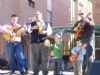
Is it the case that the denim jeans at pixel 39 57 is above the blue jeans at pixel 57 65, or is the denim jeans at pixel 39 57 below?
above

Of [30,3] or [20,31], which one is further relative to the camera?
[30,3]

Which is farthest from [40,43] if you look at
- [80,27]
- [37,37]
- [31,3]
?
[31,3]

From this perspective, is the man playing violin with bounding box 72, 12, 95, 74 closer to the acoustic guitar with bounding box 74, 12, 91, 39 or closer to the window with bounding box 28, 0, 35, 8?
the acoustic guitar with bounding box 74, 12, 91, 39

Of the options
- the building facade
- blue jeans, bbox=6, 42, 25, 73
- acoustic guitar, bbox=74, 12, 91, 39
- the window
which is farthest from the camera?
the window

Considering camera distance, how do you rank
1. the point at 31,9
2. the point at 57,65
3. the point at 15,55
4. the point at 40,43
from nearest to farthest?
the point at 40,43
the point at 15,55
the point at 57,65
the point at 31,9

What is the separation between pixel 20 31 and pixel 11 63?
0.85m

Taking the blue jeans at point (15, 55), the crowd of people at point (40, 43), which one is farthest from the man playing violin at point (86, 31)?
the blue jeans at point (15, 55)

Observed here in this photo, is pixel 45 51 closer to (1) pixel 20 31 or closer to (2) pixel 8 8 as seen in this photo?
(1) pixel 20 31

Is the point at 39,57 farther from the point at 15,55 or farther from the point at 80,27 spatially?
the point at 80,27

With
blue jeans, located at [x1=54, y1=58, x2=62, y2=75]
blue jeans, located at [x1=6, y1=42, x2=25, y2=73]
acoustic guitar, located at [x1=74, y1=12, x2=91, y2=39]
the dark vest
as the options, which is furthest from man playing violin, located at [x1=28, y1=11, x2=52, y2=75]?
blue jeans, located at [x1=54, y1=58, x2=62, y2=75]

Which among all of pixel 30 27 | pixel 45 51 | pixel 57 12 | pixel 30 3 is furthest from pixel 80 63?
pixel 57 12

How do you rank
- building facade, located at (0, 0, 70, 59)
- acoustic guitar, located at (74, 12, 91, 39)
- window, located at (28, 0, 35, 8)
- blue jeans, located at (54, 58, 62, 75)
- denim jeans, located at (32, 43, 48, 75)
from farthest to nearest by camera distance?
window, located at (28, 0, 35, 8), building facade, located at (0, 0, 70, 59), blue jeans, located at (54, 58, 62, 75), acoustic guitar, located at (74, 12, 91, 39), denim jeans, located at (32, 43, 48, 75)

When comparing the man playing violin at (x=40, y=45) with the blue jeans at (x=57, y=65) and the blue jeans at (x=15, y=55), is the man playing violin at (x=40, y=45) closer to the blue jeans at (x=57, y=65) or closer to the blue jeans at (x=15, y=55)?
the blue jeans at (x=15, y=55)

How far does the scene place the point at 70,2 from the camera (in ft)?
156
